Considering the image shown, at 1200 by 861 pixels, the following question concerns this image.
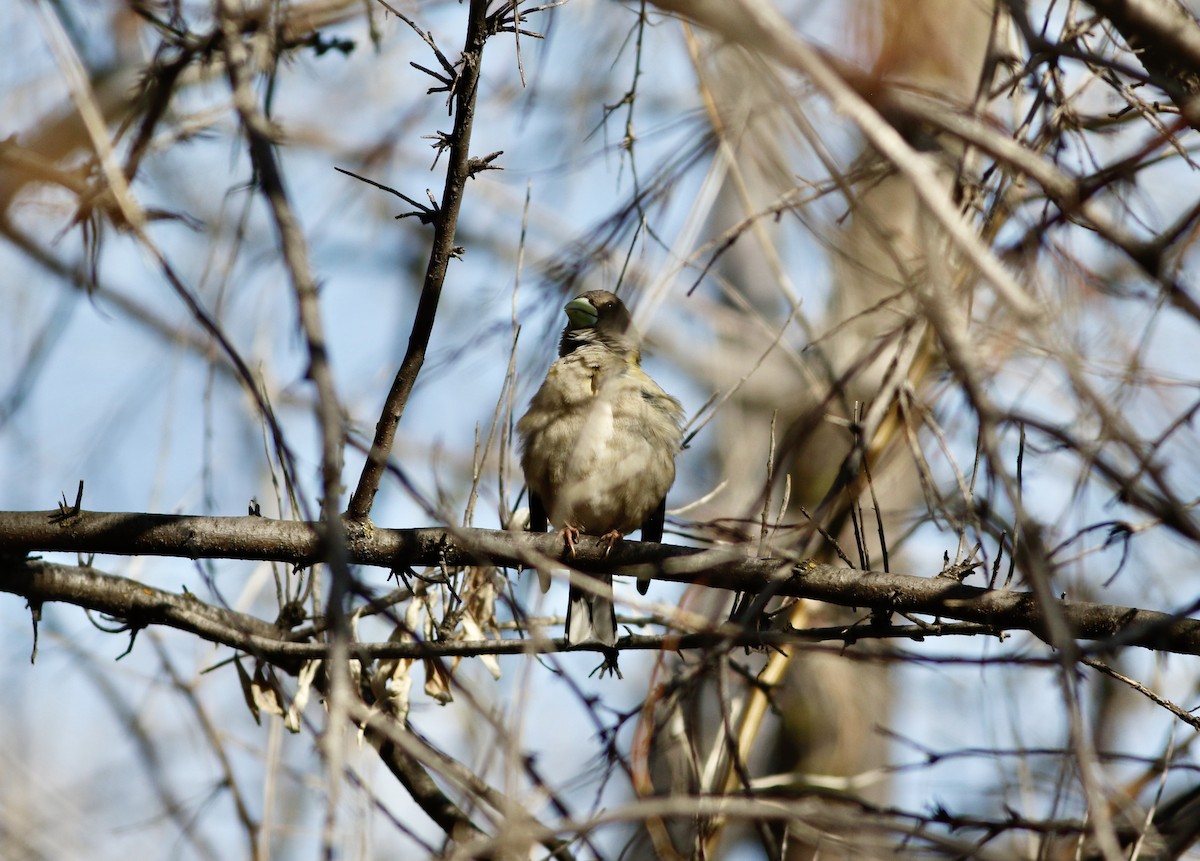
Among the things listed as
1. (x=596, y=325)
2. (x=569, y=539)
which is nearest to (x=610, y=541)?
(x=569, y=539)

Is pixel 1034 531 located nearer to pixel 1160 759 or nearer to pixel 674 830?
pixel 1160 759

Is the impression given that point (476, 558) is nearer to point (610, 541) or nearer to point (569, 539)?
point (569, 539)

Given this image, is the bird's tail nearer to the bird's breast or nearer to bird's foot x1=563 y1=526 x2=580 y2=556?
bird's foot x1=563 y1=526 x2=580 y2=556

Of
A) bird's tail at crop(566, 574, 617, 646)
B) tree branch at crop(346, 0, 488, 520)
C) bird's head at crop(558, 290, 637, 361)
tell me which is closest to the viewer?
tree branch at crop(346, 0, 488, 520)

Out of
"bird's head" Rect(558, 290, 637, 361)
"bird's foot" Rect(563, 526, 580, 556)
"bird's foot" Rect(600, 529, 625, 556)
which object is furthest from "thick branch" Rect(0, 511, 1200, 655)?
"bird's head" Rect(558, 290, 637, 361)

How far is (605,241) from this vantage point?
3.38 metres

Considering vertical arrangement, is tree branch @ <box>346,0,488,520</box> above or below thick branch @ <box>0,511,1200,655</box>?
above

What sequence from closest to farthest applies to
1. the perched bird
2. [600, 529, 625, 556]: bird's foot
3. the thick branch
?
the thick branch → [600, 529, 625, 556]: bird's foot → the perched bird

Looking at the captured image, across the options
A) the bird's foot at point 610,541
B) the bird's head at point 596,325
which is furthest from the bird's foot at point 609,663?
the bird's head at point 596,325

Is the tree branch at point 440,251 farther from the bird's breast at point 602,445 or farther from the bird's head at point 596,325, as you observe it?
the bird's head at point 596,325

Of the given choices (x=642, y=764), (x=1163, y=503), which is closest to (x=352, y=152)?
(x=642, y=764)

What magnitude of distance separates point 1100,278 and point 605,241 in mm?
1392

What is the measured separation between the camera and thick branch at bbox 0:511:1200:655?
279 centimetres

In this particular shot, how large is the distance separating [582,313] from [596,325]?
97 mm
